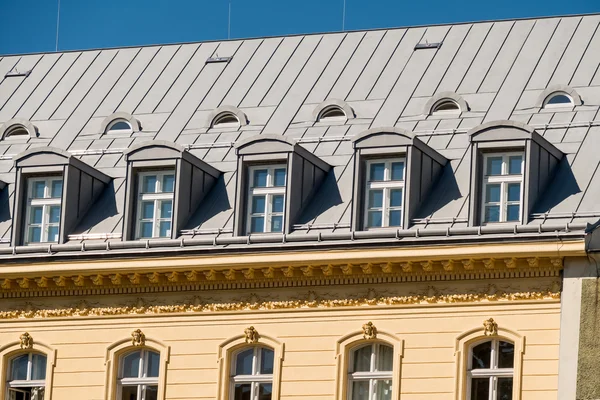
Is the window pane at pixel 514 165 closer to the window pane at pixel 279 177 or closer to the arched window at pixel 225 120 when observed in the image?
the window pane at pixel 279 177

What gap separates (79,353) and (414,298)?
7.89 m

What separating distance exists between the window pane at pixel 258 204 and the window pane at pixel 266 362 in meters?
3.16

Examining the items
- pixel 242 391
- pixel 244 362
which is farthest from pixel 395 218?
pixel 242 391

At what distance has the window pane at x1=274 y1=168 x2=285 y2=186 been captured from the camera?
150 ft

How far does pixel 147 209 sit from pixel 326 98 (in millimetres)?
5813

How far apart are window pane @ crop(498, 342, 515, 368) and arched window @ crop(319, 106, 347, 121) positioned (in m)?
8.74

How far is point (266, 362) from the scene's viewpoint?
44.5 metres

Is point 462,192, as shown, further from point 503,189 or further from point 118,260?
point 118,260

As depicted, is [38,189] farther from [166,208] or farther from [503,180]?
[503,180]

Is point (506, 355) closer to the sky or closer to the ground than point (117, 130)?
closer to the ground

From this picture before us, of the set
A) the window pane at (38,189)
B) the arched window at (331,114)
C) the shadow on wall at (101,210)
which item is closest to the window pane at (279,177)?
the arched window at (331,114)

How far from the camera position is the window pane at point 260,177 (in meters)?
45.8

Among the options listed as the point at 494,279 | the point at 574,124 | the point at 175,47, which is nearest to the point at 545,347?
the point at 494,279

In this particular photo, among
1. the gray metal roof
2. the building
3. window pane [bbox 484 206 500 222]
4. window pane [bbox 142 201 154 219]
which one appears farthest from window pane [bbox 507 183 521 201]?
window pane [bbox 142 201 154 219]
